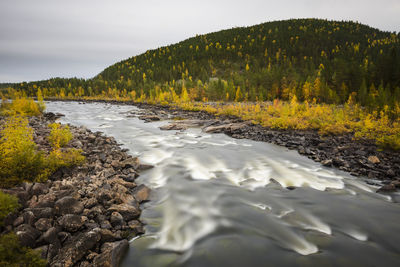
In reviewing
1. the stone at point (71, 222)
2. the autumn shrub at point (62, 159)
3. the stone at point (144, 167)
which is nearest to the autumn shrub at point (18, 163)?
the autumn shrub at point (62, 159)

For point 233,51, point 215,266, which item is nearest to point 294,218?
point 215,266

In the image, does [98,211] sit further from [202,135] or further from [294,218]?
[202,135]

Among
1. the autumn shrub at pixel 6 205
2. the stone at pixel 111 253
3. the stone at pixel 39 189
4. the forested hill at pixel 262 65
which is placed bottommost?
the stone at pixel 111 253

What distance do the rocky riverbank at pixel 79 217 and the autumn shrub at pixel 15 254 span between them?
0.15 metres

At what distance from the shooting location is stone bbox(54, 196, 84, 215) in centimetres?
477

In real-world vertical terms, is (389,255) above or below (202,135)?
→ below

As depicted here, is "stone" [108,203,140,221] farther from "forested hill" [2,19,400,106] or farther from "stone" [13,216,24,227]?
"forested hill" [2,19,400,106]

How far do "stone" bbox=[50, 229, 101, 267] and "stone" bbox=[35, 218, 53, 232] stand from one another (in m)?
0.61

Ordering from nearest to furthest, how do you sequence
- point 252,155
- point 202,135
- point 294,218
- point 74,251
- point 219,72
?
1. point 74,251
2. point 294,218
3. point 252,155
4. point 202,135
5. point 219,72

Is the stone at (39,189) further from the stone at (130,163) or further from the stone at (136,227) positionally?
the stone at (130,163)

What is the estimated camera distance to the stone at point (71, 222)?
4.33 meters

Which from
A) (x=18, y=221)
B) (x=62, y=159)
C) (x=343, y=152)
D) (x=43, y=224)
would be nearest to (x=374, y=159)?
(x=343, y=152)

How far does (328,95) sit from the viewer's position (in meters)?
44.9

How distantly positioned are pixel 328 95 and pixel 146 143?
46599 millimetres
